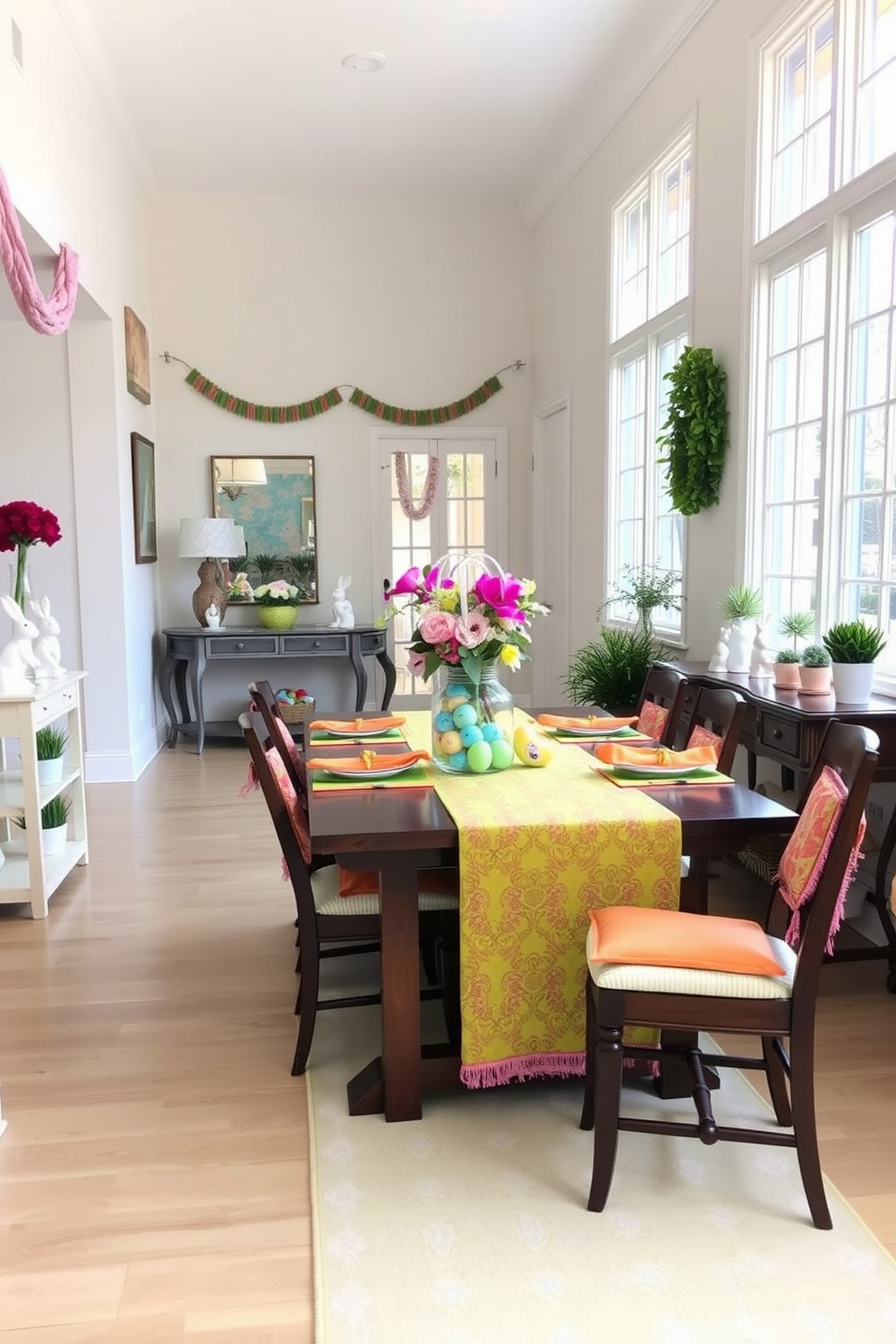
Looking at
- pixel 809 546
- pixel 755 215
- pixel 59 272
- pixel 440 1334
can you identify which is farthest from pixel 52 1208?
pixel 755 215

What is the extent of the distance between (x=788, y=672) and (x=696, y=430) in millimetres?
1400

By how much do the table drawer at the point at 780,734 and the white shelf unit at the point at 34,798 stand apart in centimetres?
249

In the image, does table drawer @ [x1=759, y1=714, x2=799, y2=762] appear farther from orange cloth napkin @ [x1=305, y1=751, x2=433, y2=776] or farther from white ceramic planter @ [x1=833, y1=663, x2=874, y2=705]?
orange cloth napkin @ [x1=305, y1=751, x2=433, y2=776]

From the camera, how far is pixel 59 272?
4457 millimetres

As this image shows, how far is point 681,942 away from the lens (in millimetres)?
2082

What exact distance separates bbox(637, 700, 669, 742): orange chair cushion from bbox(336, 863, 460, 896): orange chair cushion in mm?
931

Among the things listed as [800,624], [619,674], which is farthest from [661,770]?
[619,674]

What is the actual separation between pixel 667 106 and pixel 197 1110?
4775 mm

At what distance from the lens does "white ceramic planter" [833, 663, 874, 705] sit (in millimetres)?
3221

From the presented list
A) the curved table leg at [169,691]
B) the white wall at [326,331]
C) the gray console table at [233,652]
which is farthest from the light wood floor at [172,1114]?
the white wall at [326,331]

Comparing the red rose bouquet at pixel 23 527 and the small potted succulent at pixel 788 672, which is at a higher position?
the red rose bouquet at pixel 23 527

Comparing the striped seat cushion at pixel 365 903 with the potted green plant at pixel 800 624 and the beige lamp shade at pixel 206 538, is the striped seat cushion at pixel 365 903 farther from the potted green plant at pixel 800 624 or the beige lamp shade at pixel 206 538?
the beige lamp shade at pixel 206 538

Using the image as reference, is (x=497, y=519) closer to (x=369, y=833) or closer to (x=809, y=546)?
(x=809, y=546)

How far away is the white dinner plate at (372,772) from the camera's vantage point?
271cm
